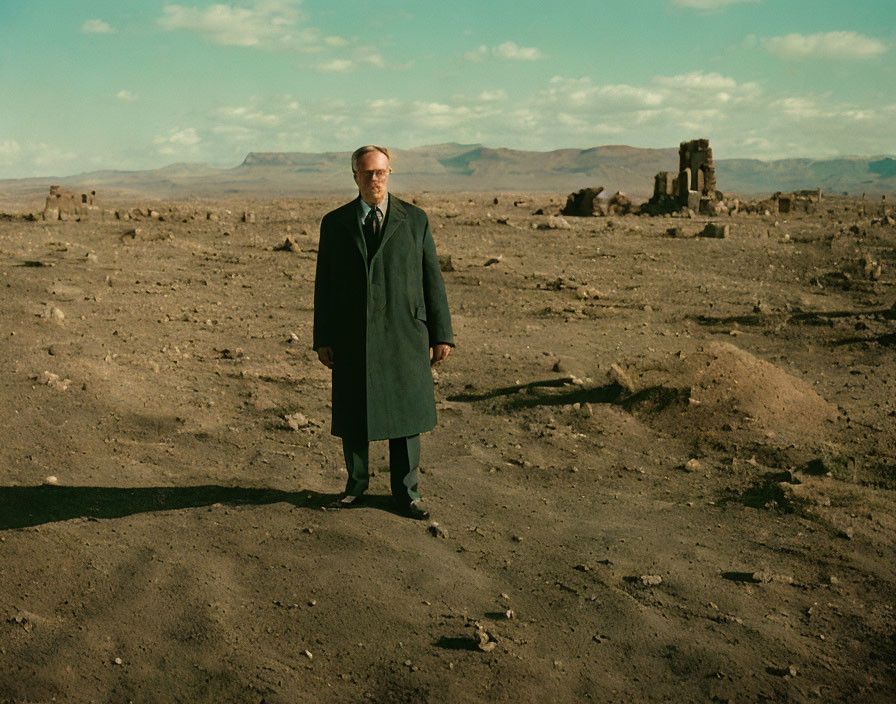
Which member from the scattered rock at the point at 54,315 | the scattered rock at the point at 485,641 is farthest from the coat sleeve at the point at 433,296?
the scattered rock at the point at 54,315

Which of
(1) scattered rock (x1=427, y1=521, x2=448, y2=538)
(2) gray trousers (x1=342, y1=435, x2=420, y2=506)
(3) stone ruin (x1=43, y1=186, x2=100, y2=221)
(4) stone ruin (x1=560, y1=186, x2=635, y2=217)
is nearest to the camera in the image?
(1) scattered rock (x1=427, y1=521, x2=448, y2=538)

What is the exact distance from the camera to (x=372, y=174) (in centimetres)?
399

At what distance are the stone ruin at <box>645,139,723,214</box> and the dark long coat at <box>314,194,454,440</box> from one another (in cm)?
2250

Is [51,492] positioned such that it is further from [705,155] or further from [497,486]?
[705,155]

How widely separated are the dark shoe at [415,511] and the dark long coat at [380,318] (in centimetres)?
46

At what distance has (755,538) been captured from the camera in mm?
4355

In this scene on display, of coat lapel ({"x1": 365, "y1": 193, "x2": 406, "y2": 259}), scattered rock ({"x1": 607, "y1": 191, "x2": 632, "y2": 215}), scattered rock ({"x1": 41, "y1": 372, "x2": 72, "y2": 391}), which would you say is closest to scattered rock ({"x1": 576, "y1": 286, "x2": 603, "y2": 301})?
scattered rock ({"x1": 41, "y1": 372, "x2": 72, "y2": 391})

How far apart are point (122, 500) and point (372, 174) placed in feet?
7.45

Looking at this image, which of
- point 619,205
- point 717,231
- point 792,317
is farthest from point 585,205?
point 792,317

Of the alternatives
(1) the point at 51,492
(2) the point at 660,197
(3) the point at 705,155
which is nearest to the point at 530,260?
(1) the point at 51,492

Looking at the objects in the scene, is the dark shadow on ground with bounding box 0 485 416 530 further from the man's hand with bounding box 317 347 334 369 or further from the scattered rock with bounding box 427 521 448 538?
the man's hand with bounding box 317 347 334 369

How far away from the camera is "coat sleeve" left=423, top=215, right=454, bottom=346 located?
424 centimetres

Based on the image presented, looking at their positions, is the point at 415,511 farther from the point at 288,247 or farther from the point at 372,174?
the point at 288,247

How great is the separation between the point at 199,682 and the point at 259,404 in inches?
143
